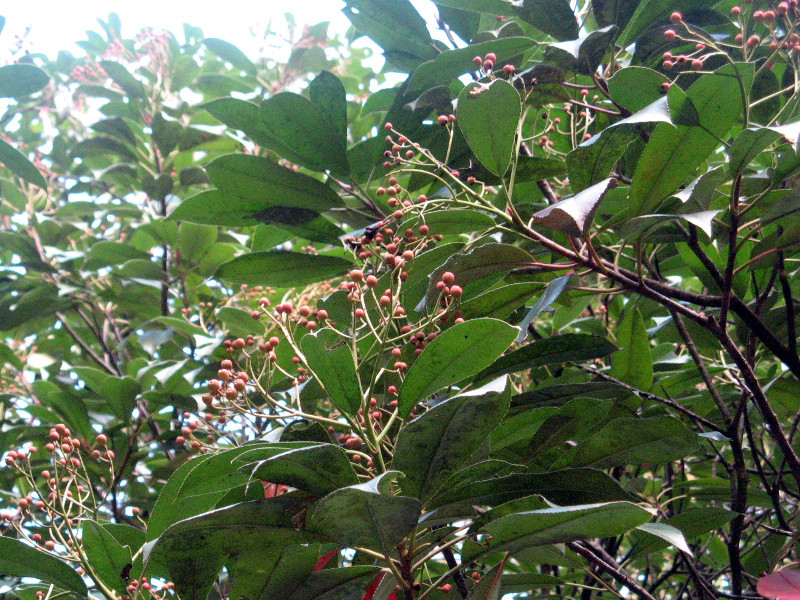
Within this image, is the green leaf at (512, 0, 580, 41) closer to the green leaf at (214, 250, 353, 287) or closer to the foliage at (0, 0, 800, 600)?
the foliage at (0, 0, 800, 600)

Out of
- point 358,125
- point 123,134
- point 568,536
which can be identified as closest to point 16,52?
point 123,134

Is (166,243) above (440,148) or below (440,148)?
below

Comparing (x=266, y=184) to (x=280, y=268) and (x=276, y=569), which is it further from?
(x=276, y=569)

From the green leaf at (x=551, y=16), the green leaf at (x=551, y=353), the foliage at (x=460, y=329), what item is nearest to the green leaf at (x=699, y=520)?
the foliage at (x=460, y=329)

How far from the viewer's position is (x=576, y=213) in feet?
3.22

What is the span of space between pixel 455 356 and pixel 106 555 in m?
0.61

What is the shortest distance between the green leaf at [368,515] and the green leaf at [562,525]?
0.10 meters

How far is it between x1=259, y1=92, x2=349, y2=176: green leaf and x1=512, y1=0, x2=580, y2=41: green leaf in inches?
17.3

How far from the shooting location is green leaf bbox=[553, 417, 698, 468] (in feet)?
3.64

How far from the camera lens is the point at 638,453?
1138mm

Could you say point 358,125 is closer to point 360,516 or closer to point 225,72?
point 225,72

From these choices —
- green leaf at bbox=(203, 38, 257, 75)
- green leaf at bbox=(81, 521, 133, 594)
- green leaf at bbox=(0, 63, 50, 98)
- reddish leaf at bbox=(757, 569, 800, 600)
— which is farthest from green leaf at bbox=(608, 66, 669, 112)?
green leaf at bbox=(203, 38, 257, 75)

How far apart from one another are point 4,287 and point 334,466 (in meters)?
2.06

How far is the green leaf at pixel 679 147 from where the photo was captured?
1125mm
